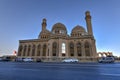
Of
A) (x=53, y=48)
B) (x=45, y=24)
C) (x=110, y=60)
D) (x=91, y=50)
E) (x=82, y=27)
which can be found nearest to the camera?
(x=110, y=60)

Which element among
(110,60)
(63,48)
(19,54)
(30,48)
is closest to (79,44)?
(63,48)

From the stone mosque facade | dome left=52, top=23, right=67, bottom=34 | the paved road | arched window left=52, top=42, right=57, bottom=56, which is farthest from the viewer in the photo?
dome left=52, top=23, right=67, bottom=34

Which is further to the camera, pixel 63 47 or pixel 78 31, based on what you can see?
pixel 78 31

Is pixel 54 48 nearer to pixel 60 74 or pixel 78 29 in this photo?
pixel 78 29

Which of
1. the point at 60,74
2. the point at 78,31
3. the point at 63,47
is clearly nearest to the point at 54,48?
the point at 63,47

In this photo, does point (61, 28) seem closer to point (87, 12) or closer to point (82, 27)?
point (82, 27)

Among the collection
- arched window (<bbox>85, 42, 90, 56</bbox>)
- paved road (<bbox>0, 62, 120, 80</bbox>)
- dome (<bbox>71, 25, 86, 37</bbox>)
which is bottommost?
paved road (<bbox>0, 62, 120, 80</bbox>)

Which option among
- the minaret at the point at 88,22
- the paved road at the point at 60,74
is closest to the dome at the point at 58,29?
the minaret at the point at 88,22

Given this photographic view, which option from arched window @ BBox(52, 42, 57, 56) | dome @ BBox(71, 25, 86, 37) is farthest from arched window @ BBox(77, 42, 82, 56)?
arched window @ BBox(52, 42, 57, 56)

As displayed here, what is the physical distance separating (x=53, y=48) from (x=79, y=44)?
43.0 feet

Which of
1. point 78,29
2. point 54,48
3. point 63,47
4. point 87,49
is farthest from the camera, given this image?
point 78,29

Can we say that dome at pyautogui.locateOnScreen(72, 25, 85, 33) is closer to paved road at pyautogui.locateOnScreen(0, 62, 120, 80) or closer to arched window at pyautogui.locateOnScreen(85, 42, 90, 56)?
arched window at pyautogui.locateOnScreen(85, 42, 90, 56)

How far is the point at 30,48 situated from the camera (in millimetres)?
59812

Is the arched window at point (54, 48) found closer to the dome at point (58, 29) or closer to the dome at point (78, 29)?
the dome at point (58, 29)
